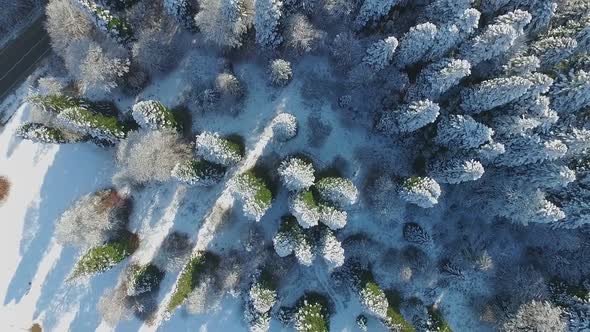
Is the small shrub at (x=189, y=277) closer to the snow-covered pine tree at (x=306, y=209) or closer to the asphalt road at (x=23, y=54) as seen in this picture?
the snow-covered pine tree at (x=306, y=209)

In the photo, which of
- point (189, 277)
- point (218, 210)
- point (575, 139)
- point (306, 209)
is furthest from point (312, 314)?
point (575, 139)

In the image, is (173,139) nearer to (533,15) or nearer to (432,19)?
(432,19)

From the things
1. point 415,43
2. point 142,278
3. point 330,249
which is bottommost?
point 142,278

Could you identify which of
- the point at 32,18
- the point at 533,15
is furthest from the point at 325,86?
the point at 32,18

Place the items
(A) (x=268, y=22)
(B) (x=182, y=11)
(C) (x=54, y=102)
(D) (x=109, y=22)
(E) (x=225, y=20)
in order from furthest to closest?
(C) (x=54, y=102) → (D) (x=109, y=22) → (B) (x=182, y=11) → (E) (x=225, y=20) → (A) (x=268, y=22)

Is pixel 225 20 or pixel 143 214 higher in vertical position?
pixel 225 20

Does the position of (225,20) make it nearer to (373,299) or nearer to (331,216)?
(331,216)
